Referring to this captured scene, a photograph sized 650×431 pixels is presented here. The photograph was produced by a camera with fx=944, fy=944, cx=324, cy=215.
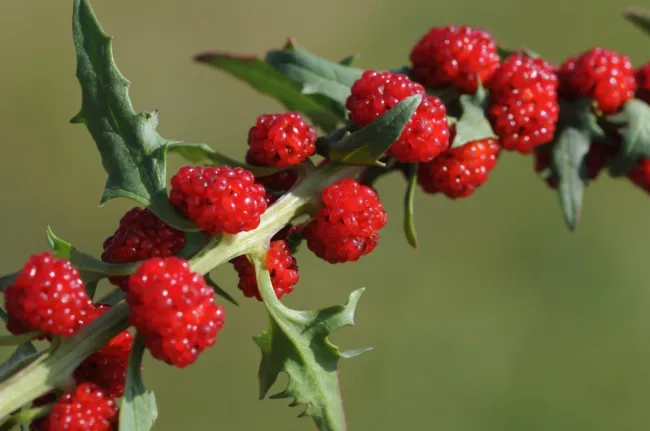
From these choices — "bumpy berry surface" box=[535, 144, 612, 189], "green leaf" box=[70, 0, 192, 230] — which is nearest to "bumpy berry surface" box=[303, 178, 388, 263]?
"green leaf" box=[70, 0, 192, 230]

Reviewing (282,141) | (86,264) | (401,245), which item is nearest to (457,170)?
(282,141)

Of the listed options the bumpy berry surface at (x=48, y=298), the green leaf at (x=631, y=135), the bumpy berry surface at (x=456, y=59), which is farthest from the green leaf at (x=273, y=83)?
the bumpy berry surface at (x=48, y=298)

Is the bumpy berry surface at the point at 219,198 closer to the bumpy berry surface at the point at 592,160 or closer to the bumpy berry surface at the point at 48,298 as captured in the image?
the bumpy berry surface at the point at 48,298

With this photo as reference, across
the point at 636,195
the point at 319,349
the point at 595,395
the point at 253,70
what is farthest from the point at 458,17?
the point at 319,349

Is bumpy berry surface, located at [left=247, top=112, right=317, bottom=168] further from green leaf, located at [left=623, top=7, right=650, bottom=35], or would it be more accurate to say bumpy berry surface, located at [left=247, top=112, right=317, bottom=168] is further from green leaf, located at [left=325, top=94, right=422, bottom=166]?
green leaf, located at [left=623, top=7, right=650, bottom=35]

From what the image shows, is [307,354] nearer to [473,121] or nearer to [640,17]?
[473,121]

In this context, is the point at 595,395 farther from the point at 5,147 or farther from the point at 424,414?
the point at 5,147
